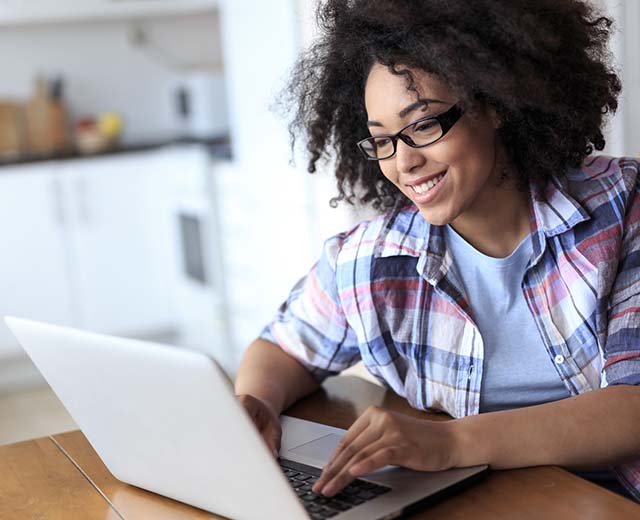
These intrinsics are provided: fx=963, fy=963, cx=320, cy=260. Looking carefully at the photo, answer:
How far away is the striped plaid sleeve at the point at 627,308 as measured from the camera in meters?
1.26

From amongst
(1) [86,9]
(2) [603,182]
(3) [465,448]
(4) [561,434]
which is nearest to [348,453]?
(3) [465,448]

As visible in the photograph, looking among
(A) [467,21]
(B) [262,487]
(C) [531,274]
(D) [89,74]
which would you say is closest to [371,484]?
(B) [262,487]

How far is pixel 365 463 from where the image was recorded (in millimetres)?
1064

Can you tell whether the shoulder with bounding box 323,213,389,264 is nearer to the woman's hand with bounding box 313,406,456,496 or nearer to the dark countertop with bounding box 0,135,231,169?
the woman's hand with bounding box 313,406,456,496

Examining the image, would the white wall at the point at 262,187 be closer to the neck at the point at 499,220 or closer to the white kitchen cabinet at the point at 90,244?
the white kitchen cabinet at the point at 90,244

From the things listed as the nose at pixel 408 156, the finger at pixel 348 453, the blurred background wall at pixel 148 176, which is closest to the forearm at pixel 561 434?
the finger at pixel 348 453

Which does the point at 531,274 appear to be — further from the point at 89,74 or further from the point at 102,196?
the point at 89,74

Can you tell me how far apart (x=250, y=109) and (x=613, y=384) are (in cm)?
278

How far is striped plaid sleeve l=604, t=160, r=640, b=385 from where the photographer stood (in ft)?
4.12

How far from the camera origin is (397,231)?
59.0 inches

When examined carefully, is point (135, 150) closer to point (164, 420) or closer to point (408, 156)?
point (408, 156)

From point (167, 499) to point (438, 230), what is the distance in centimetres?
59

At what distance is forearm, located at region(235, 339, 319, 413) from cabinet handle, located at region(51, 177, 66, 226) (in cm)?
281

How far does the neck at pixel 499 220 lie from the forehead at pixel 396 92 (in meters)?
0.19
